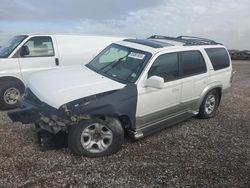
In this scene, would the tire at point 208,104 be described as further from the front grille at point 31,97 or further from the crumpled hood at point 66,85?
the front grille at point 31,97

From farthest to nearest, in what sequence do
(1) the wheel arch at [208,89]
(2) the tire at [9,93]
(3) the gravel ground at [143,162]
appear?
(2) the tire at [9,93], (1) the wheel arch at [208,89], (3) the gravel ground at [143,162]

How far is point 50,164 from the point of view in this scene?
15.6 feet

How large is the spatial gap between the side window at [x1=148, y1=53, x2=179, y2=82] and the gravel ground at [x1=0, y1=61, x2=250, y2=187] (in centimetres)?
120

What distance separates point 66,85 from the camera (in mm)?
5203

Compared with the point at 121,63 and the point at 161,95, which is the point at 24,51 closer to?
the point at 121,63

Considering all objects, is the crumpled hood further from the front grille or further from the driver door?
the driver door

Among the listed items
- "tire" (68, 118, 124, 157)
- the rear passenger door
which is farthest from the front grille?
the rear passenger door

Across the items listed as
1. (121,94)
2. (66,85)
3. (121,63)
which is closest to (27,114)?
(66,85)

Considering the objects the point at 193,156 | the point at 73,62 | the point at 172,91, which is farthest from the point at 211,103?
the point at 73,62

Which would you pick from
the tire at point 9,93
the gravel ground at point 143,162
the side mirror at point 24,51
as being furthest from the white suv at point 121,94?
the side mirror at point 24,51

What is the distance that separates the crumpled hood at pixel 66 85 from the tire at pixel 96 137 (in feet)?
1.53

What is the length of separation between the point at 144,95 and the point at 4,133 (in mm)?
2783

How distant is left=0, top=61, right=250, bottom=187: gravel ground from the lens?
4398 mm

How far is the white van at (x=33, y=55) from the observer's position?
26.2 feet
